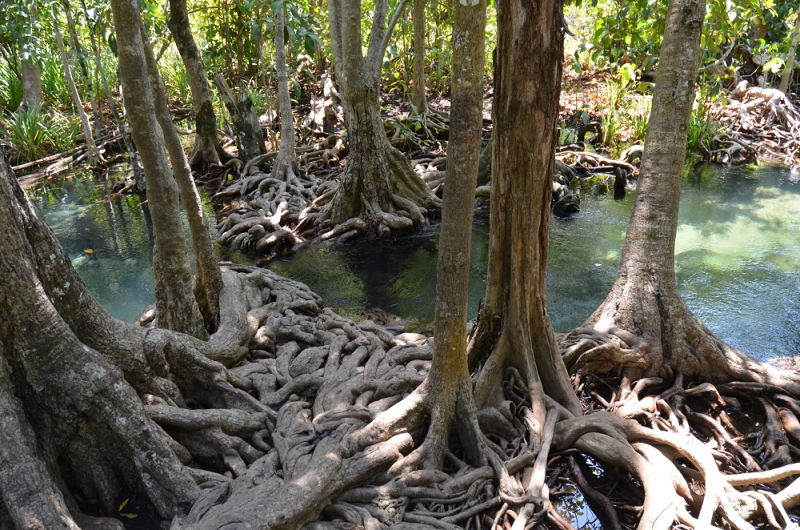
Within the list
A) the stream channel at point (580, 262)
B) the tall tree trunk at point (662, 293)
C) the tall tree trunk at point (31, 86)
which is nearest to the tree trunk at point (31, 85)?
the tall tree trunk at point (31, 86)

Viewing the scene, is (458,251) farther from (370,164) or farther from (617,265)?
(370,164)

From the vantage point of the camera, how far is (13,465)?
9.20ft

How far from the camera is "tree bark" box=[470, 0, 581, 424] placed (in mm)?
3750

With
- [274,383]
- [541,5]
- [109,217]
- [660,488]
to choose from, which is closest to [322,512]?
[274,383]

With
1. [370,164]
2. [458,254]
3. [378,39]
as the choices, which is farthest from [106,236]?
[458,254]

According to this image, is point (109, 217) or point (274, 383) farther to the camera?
point (109, 217)

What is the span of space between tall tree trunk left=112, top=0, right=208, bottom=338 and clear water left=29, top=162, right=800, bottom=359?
8.03 feet

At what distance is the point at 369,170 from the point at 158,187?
4.88 meters

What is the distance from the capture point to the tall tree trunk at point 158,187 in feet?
13.5

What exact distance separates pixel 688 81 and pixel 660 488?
2.96 m

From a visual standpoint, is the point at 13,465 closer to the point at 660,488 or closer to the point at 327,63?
the point at 660,488

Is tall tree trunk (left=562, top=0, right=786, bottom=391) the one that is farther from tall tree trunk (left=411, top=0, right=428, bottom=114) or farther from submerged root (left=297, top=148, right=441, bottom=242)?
tall tree trunk (left=411, top=0, right=428, bottom=114)

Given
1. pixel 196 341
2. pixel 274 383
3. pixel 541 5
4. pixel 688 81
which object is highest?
pixel 541 5

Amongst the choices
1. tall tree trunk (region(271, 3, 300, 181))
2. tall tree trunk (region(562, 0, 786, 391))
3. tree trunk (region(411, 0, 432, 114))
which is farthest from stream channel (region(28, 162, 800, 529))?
tree trunk (region(411, 0, 432, 114))
